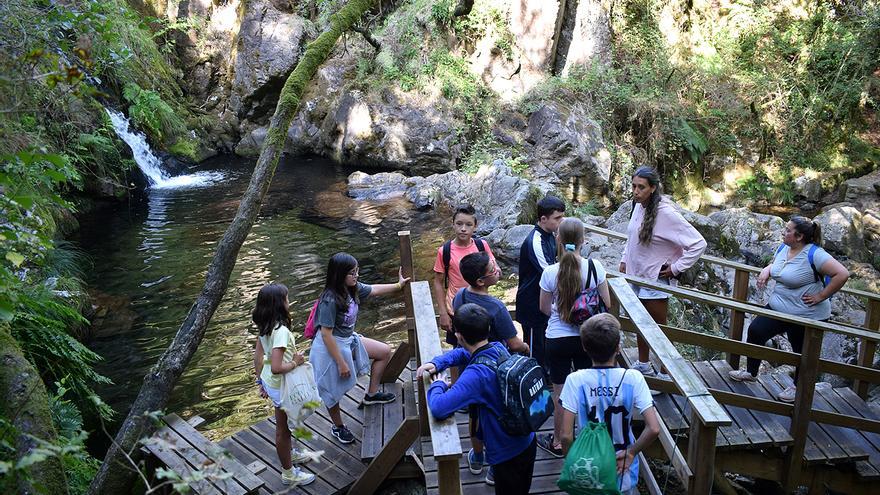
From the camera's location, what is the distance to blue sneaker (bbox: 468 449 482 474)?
4.81 m

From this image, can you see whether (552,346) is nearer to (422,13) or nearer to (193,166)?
(422,13)

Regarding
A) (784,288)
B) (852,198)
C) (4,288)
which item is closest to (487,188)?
(852,198)

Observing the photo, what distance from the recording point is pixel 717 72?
19.3 meters

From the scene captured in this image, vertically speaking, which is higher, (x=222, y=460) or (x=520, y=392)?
(x=520, y=392)

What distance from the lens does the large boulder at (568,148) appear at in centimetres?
1705

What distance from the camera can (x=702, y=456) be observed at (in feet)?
13.6

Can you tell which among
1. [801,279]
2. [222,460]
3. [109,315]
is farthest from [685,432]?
[109,315]

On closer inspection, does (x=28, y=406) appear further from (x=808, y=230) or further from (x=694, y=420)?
(x=808, y=230)

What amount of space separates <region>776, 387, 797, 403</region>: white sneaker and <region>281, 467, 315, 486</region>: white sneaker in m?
4.44

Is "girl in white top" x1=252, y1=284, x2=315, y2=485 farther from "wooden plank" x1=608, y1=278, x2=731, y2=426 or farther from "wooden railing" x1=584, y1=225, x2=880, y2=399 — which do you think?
"wooden railing" x1=584, y1=225, x2=880, y2=399

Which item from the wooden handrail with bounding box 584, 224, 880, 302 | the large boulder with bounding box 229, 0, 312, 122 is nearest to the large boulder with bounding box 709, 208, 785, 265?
the wooden handrail with bounding box 584, 224, 880, 302

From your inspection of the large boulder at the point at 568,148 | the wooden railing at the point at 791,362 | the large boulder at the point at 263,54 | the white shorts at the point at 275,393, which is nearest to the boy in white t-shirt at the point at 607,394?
the wooden railing at the point at 791,362

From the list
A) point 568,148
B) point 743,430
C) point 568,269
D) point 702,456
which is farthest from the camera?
point 568,148

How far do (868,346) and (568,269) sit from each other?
3.67 metres
